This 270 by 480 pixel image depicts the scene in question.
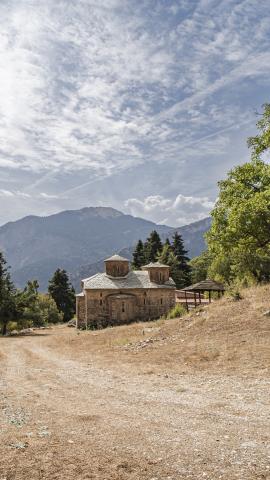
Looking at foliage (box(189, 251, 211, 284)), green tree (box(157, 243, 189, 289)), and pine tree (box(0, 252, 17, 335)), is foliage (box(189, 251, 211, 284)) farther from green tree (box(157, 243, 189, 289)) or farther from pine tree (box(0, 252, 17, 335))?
pine tree (box(0, 252, 17, 335))

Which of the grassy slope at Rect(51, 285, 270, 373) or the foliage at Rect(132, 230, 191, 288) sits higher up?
the foliage at Rect(132, 230, 191, 288)

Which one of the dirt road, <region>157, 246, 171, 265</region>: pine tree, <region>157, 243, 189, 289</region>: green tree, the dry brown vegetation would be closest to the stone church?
<region>157, 243, 189, 289</region>: green tree

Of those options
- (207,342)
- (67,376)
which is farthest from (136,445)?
(207,342)

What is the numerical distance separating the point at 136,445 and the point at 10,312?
4299 centimetres

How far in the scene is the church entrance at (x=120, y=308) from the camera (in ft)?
162

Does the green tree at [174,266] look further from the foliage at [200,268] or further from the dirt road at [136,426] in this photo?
the dirt road at [136,426]

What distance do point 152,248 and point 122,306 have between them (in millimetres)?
33237

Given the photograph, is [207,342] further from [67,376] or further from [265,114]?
[265,114]

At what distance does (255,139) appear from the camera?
26484 mm

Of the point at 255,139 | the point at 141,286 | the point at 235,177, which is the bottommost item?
the point at 141,286

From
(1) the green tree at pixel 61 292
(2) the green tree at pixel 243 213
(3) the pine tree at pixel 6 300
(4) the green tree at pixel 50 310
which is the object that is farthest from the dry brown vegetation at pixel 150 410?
(1) the green tree at pixel 61 292

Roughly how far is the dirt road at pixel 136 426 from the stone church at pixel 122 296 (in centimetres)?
3382

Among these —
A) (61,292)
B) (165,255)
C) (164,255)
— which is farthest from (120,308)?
(61,292)

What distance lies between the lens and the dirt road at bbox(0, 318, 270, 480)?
20.6 feet
